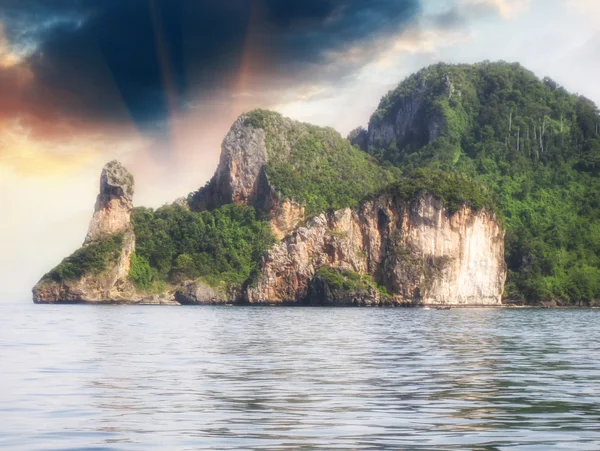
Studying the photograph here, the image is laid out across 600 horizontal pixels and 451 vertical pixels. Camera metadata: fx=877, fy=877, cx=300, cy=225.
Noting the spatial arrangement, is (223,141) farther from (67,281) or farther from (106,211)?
(67,281)

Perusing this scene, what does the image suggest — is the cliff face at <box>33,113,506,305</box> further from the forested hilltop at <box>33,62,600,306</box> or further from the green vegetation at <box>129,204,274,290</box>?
the green vegetation at <box>129,204,274,290</box>

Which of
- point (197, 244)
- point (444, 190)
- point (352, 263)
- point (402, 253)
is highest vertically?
point (444, 190)

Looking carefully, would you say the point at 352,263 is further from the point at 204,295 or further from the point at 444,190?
the point at 204,295

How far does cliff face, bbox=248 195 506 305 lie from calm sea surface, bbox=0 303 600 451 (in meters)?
103

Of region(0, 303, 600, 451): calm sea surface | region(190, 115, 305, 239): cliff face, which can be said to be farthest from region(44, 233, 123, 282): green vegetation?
region(0, 303, 600, 451): calm sea surface

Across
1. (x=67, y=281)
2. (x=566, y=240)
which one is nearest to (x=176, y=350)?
(x=67, y=281)

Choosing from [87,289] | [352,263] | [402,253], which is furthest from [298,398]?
[87,289]

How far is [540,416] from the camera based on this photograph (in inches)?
656

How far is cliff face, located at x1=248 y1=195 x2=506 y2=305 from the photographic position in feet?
460

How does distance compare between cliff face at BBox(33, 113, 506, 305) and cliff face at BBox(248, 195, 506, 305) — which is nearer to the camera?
cliff face at BBox(33, 113, 506, 305)

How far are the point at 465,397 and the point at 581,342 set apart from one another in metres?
25.0

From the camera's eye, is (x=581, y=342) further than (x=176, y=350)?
Yes

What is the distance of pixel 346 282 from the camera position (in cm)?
13850

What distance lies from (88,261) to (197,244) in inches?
1114
